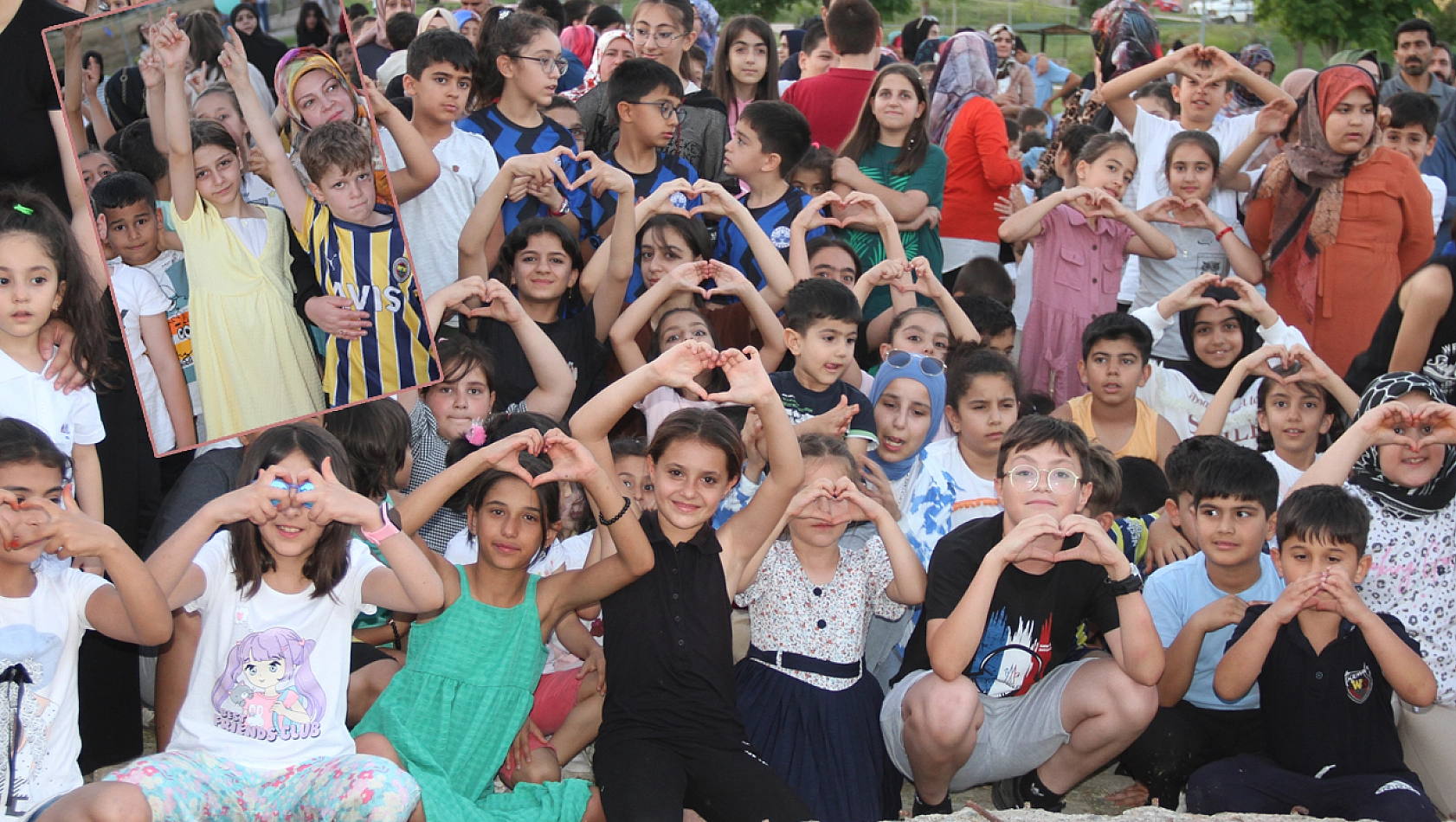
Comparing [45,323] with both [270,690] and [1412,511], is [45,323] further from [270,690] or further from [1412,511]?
[1412,511]

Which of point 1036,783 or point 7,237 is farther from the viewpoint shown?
point 1036,783

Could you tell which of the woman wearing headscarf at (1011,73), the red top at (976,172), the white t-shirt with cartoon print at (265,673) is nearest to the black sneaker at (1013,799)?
the white t-shirt with cartoon print at (265,673)

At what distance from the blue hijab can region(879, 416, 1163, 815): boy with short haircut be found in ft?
2.62

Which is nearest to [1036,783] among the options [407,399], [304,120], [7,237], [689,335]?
[689,335]

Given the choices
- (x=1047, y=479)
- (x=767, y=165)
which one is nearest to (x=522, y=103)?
(x=767, y=165)

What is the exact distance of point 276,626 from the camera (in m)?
3.29

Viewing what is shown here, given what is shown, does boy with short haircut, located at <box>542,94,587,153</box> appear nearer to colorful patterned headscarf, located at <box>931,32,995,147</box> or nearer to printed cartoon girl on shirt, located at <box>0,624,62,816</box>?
colorful patterned headscarf, located at <box>931,32,995,147</box>

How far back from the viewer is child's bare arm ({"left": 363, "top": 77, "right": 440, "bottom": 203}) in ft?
15.0

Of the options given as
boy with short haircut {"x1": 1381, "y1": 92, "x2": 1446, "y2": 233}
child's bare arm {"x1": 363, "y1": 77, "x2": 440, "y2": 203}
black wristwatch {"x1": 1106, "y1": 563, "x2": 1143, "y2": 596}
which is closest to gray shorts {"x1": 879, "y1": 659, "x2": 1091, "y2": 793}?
black wristwatch {"x1": 1106, "y1": 563, "x2": 1143, "y2": 596}

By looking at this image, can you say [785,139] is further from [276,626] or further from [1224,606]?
[276,626]

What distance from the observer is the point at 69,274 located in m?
3.46

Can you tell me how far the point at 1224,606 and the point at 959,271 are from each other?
3.07 metres

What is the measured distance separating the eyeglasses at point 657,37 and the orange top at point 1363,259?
120 inches

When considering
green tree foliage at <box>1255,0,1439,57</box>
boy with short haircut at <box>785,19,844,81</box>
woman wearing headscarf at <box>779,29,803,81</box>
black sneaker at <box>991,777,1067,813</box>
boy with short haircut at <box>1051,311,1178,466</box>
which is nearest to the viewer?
black sneaker at <box>991,777,1067,813</box>
